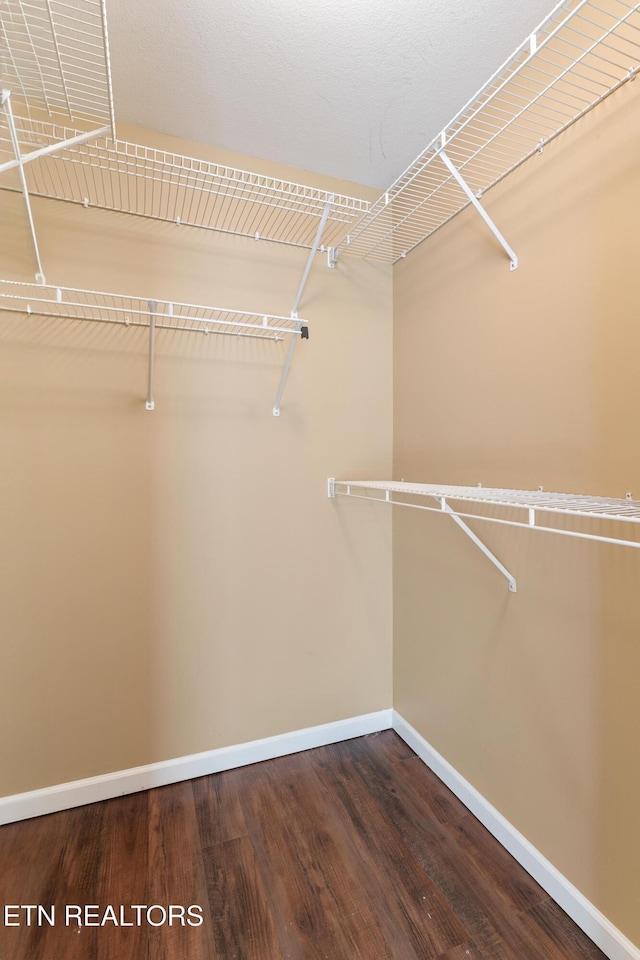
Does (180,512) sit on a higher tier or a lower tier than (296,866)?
higher

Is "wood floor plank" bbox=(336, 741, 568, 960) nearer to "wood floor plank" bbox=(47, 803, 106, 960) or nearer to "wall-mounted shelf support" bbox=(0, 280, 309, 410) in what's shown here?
"wood floor plank" bbox=(47, 803, 106, 960)

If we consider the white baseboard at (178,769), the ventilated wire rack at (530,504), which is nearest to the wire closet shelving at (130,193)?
the ventilated wire rack at (530,504)

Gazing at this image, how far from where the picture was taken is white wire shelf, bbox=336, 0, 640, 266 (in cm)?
96

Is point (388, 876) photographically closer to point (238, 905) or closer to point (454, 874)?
point (454, 874)

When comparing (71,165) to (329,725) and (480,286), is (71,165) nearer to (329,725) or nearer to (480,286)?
(480,286)

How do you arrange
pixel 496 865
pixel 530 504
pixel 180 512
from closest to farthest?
1. pixel 530 504
2. pixel 496 865
3. pixel 180 512

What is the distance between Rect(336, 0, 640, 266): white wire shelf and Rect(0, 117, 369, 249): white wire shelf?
20cm

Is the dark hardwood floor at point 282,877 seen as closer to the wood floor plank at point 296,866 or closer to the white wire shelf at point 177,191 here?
the wood floor plank at point 296,866

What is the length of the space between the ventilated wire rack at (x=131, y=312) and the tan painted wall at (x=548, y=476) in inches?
24.9

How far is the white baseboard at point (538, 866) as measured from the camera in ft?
3.51

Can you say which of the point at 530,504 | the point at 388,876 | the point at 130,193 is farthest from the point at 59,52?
the point at 388,876

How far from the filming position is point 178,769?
5.47ft

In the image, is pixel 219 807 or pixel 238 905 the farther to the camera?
pixel 219 807

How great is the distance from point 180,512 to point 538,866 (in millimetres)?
1589
